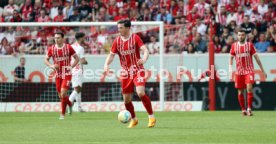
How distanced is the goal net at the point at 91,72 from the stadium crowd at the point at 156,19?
0.12 feet

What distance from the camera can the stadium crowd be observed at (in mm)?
27078

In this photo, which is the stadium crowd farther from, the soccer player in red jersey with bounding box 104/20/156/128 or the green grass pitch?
the soccer player in red jersey with bounding box 104/20/156/128

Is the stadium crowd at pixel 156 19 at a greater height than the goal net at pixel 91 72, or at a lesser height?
greater

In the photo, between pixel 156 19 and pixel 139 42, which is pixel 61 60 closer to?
pixel 139 42

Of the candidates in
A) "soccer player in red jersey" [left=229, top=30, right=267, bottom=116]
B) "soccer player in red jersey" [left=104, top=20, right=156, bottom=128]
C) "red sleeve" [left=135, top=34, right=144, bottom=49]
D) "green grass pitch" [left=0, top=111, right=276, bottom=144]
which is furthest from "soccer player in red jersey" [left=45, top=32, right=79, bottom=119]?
"red sleeve" [left=135, top=34, right=144, bottom=49]

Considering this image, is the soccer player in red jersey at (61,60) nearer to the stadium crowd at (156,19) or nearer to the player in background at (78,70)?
the player in background at (78,70)

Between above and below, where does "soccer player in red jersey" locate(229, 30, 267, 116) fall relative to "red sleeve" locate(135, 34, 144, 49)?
below

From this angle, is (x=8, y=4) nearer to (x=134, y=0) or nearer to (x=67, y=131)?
(x=134, y=0)

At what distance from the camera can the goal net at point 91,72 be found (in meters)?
26.4

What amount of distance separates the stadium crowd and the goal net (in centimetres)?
4

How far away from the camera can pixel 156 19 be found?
29.2 metres

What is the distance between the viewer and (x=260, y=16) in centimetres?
2830

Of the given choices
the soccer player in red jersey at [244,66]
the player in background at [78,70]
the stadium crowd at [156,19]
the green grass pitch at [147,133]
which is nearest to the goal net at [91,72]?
the stadium crowd at [156,19]

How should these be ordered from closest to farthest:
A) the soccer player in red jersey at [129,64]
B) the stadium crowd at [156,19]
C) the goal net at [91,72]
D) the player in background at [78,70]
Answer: the soccer player in red jersey at [129,64] < the player in background at [78,70] < the goal net at [91,72] < the stadium crowd at [156,19]
